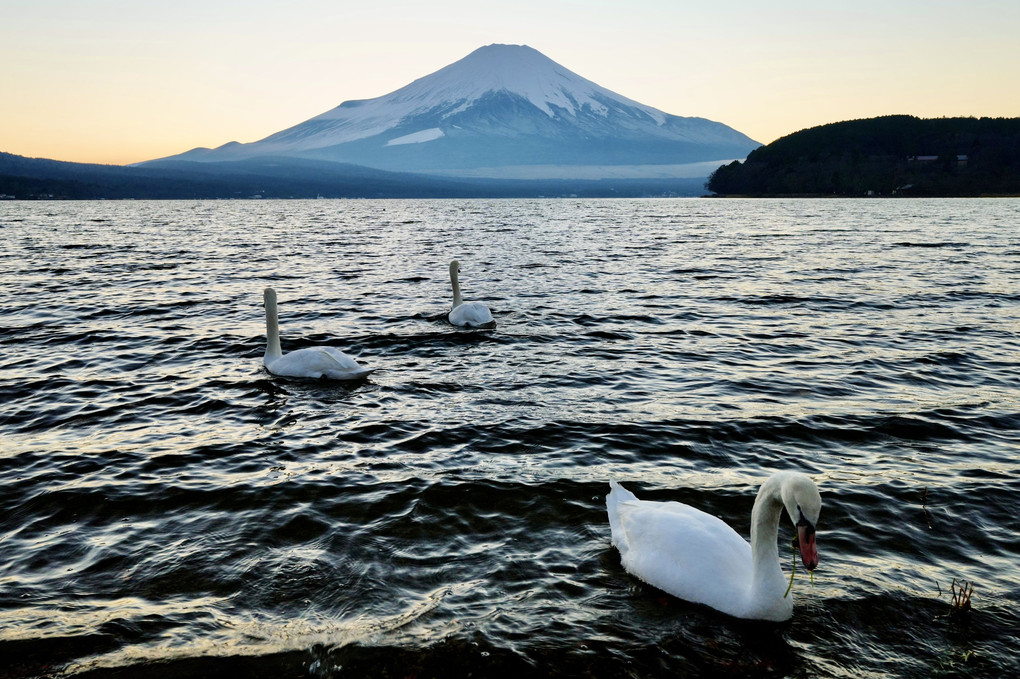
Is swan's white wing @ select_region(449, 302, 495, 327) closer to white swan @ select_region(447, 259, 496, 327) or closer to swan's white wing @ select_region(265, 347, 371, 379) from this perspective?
white swan @ select_region(447, 259, 496, 327)

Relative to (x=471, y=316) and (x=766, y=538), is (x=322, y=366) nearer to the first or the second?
(x=471, y=316)

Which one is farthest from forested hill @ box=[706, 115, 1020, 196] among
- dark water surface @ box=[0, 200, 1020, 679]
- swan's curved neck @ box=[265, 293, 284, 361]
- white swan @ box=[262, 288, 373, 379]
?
white swan @ box=[262, 288, 373, 379]

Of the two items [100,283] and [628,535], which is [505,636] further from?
[100,283]

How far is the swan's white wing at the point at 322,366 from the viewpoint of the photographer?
41.8 feet

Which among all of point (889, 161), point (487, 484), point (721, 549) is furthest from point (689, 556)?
point (889, 161)

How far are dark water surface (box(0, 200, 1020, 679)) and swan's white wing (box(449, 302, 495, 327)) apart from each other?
0.41 m

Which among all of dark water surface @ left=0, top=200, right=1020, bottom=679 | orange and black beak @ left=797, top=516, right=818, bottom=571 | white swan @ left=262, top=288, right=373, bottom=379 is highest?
orange and black beak @ left=797, top=516, right=818, bottom=571

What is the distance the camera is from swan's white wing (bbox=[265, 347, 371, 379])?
41.8 feet

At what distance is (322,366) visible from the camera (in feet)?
42.0

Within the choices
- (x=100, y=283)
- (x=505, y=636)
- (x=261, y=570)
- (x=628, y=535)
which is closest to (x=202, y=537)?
(x=261, y=570)

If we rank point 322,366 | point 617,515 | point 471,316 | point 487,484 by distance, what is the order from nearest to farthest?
point 617,515
point 487,484
point 322,366
point 471,316

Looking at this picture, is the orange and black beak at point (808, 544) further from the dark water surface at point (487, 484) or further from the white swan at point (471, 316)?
the white swan at point (471, 316)

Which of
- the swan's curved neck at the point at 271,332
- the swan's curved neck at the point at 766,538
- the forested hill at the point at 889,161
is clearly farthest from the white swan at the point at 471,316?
the forested hill at the point at 889,161

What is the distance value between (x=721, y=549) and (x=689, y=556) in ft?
0.91
